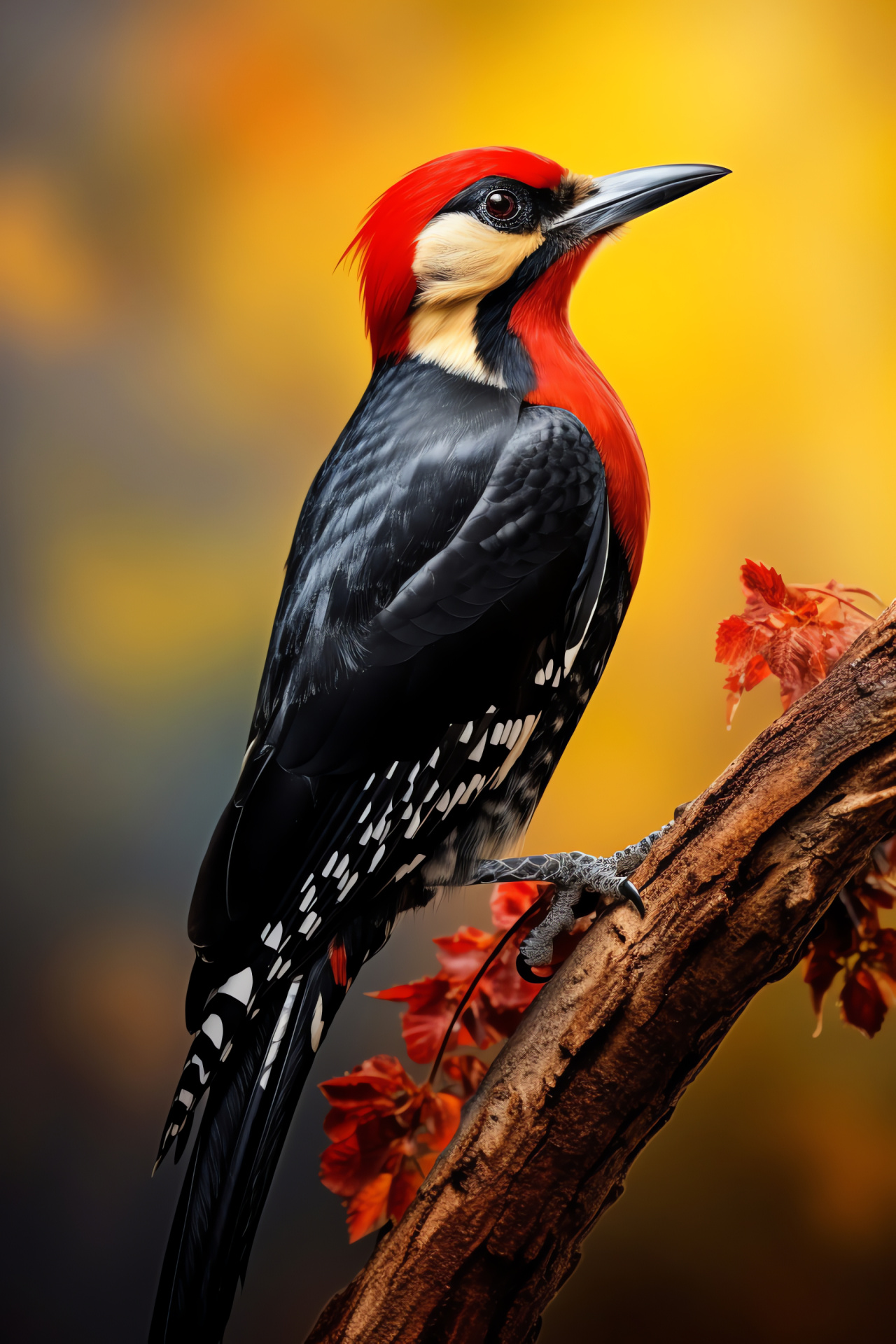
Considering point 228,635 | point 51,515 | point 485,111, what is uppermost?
point 485,111

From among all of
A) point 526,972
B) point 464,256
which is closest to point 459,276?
point 464,256

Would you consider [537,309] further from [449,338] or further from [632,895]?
[632,895]

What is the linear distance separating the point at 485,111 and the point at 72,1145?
162 centimetres

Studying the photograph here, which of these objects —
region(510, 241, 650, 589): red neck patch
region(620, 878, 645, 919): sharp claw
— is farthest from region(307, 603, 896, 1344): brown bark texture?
region(510, 241, 650, 589): red neck patch

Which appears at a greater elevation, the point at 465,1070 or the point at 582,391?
the point at 582,391

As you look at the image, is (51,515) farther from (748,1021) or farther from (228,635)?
(748,1021)

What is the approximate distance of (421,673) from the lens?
0.96 meters

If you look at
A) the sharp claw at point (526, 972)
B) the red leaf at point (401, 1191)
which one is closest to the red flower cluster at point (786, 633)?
the sharp claw at point (526, 972)

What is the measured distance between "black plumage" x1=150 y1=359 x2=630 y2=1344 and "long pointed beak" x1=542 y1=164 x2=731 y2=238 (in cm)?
26

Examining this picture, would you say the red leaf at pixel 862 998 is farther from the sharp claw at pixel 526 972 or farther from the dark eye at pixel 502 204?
the dark eye at pixel 502 204

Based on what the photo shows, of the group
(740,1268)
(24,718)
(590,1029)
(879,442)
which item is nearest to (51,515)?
(24,718)

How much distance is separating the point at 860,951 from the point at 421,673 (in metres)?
0.57

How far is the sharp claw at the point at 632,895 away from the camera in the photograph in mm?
864

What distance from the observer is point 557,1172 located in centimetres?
86
